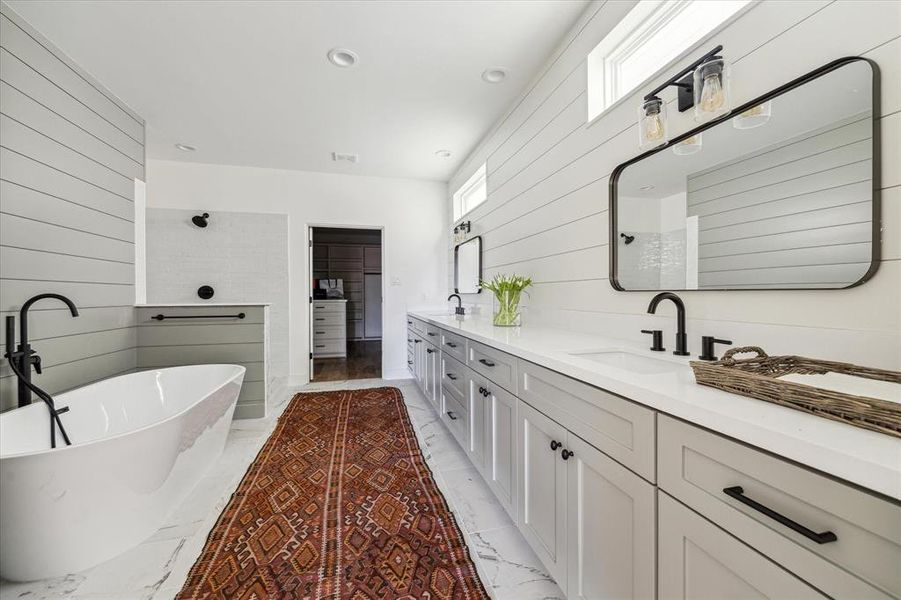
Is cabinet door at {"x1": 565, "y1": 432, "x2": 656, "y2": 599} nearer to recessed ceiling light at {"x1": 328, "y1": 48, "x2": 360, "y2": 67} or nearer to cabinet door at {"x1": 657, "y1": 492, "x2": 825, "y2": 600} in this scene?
cabinet door at {"x1": 657, "y1": 492, "x2": 825, "y2": 600}

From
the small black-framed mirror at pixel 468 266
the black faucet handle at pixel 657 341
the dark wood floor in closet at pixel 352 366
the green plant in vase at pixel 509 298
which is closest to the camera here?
the black faucet handle at pixel 657 341

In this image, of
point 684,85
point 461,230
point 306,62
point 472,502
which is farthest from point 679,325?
point 461,230

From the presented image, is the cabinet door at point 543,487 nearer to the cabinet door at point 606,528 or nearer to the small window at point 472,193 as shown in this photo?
the cabinet door at point 606,528

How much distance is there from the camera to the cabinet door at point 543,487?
1.19m

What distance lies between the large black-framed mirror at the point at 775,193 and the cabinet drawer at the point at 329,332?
566 centimetres

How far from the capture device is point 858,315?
0.91 meters

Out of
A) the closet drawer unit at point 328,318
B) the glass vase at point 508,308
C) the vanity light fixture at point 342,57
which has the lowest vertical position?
the closet drawer unit at point 328,318

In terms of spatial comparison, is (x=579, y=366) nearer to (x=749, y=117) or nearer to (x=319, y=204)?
(x=749, y=117)

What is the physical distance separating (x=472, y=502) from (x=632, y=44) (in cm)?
247

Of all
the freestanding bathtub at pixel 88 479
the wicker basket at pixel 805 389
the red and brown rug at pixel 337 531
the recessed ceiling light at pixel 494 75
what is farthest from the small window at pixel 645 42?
the freestanding bathtub at pixel 88 479

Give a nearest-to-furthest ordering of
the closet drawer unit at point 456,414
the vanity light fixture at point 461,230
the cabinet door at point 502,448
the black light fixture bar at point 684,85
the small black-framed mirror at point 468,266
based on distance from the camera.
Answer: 1. the black light fixture bar at point 684,85
2. the cabinet door at point 502,448
3. the closet drawer unit at point 456,414
4. the small black-framed mirror at point 468,266
5. the vanity light fixture at point 461,230

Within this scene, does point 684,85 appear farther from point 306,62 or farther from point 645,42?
point 306,62

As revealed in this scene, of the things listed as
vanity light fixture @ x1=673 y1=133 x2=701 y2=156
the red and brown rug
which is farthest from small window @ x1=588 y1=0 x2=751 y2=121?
the red and brown rug

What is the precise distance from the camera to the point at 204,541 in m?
1.62
